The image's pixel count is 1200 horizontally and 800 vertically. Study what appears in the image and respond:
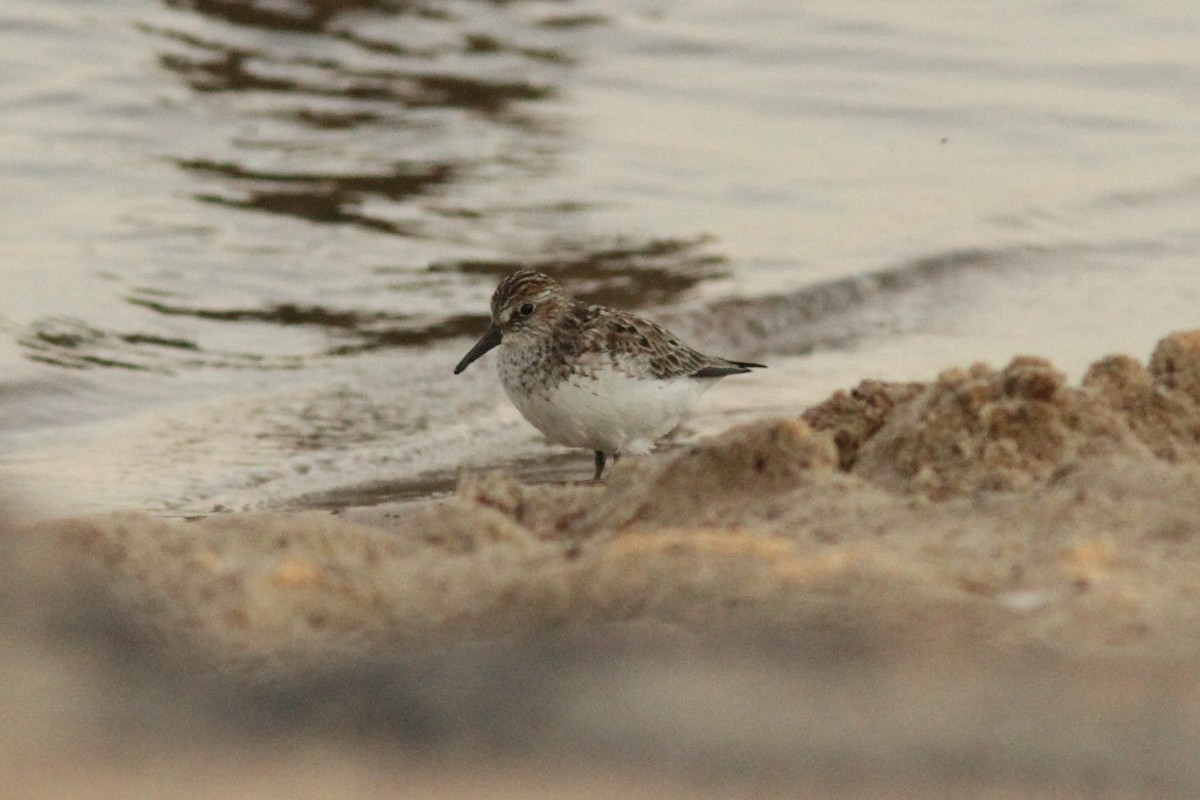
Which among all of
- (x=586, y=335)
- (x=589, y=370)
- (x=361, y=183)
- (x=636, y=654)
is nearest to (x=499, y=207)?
(x=361, y=183)

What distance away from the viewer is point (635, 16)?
14812 mm

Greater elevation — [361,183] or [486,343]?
[361,183]

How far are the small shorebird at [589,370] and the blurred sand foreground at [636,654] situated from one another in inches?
103

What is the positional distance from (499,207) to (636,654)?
8.50m

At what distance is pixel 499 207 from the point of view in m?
10.8

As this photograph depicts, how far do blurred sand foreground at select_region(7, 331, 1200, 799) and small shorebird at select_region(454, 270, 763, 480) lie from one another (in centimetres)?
262

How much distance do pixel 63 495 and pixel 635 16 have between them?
9.28 meters

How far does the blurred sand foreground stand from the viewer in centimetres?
225

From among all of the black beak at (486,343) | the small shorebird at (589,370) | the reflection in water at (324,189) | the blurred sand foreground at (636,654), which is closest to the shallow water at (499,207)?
the reflection in water at (324,189)

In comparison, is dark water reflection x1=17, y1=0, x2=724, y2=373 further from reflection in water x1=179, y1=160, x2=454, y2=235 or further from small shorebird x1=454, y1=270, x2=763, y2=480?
small shorebird x1=454, y1=270, x2=763, y2=480

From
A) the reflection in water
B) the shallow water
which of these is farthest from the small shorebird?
the reflection in water

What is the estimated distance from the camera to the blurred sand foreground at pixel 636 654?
225 centimetres

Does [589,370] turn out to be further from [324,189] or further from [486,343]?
[324,189]

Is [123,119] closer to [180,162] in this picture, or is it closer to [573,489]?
[180,162]
